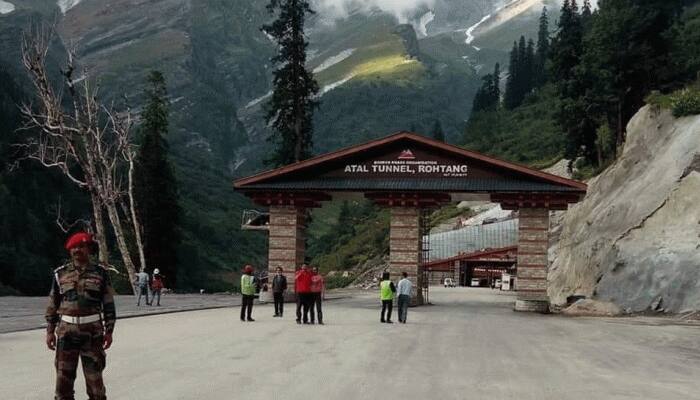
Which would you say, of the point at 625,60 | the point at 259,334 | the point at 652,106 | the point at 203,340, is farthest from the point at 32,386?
the point at 625,60

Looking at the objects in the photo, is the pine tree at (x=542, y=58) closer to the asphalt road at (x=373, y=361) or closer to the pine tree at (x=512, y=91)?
the pine tree at (x=512, y=91)

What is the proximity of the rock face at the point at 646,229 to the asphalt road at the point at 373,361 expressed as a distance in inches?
195

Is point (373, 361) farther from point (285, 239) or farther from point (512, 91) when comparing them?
point (512, 91)

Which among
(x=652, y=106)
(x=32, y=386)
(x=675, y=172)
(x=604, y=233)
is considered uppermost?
(x=652, y=106)

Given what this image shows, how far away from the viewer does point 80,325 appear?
8.16 meters

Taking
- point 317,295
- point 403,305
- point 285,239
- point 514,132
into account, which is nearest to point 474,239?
point 285,239

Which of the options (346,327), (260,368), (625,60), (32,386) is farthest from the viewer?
(625,60)

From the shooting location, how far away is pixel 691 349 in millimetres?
17969

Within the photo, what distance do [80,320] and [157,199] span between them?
5342 centimetres

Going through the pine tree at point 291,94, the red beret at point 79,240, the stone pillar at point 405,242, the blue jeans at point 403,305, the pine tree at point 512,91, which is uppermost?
the pine tree at point 512,91

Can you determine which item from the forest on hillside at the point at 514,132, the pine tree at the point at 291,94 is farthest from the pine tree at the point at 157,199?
the pine tree at the point at 291,94

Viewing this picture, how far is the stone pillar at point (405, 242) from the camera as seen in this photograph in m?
Result: 32.5

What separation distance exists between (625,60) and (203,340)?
38.8 metres

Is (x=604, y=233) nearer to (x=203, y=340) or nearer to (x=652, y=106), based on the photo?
(x=652, y=106)
